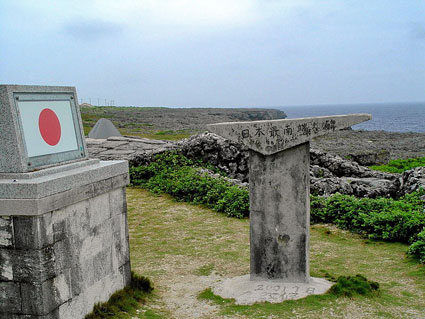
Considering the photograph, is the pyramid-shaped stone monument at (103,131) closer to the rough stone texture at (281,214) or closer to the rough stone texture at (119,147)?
the rough stone texture at (119,147)

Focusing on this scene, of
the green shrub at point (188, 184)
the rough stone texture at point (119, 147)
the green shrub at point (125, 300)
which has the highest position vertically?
the rough stone texture at point (119, 147)

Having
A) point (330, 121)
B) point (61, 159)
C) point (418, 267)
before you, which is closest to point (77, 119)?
point (61, 159)

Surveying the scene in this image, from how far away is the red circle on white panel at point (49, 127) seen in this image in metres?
4.70

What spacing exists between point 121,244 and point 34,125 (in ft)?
5.98

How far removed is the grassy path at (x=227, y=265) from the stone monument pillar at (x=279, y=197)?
17.0 inches

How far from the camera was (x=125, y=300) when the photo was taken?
5355 mm

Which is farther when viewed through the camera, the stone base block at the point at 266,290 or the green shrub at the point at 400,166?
the green shrub at the point at 400,166

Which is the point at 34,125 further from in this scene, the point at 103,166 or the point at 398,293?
the point at 398,293

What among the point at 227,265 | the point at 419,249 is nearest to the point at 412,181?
the point at 419,249

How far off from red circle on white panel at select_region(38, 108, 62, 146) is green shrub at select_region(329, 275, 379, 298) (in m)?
3.78

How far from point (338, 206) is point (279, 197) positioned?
3978mm

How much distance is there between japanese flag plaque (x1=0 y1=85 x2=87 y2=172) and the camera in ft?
14.1

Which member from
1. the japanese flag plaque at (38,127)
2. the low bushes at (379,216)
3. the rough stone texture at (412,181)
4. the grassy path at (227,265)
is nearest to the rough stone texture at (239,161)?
the rough stone texture at (412,181)

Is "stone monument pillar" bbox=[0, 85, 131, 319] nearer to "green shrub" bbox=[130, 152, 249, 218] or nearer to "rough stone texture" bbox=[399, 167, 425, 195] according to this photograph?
"green shrub" bbox=[130, 152, 249, 218]
